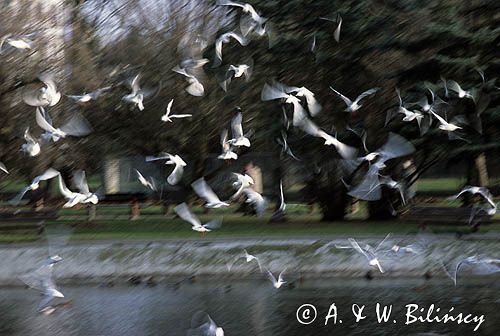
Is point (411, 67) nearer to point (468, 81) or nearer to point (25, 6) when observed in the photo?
point (468, 81)

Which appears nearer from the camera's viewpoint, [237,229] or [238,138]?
[238,138]

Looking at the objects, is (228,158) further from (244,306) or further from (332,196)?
(332,196)

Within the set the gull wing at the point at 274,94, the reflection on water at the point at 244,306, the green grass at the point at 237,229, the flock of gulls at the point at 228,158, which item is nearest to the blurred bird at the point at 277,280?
the flock of gulls at the point at 228,158

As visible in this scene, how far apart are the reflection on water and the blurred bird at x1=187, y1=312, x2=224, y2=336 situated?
4.7 inches

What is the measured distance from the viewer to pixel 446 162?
23734mm

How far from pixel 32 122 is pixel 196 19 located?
199 inches

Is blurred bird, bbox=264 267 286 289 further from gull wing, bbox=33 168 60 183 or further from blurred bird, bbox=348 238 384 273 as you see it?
gull wing, bbox=33 168 60 183

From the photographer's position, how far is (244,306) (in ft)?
48.2

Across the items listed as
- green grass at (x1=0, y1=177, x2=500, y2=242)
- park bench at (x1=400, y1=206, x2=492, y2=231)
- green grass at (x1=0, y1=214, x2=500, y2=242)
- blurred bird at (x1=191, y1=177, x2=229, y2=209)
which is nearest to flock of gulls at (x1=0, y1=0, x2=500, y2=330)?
blurred bird at (x1=191, y1=177, x2=229, y2=209)

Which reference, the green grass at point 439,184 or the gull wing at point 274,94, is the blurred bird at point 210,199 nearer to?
the gull wing at point 274,94

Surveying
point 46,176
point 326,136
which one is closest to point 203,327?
point 46,176

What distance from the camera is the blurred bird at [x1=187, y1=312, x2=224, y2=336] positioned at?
1055cm

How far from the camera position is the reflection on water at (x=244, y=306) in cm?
1258

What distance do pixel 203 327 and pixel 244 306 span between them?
10.4ft
